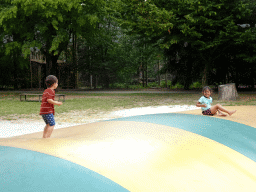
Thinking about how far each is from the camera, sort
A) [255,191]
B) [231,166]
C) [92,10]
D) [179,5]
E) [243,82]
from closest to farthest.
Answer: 1. [255,191]
2. [231,166]
3. [179,5]
4. [92,10]
5. [243,82]

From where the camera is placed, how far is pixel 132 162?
2096 mm

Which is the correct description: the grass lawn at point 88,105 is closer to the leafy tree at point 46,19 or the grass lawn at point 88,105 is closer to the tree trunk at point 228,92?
the tree trunk at point 228,92

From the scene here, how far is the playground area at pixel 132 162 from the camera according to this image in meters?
1.83

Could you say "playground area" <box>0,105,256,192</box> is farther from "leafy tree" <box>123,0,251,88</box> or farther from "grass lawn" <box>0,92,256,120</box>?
"leafy tree" <box>123,0,251,88</box>

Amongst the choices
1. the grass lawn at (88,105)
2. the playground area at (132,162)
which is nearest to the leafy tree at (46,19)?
the grass lawn at (88,105)

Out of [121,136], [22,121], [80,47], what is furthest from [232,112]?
[80,47]

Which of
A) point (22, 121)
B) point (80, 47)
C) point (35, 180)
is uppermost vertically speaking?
point (80, 47)

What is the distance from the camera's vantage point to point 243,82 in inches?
869

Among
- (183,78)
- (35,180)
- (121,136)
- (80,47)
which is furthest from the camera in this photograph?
(80,47)

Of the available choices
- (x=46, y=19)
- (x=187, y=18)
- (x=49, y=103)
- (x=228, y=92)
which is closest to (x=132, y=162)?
(x=49, y=103)

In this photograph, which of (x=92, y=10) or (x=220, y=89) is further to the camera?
(x=92, y=10)

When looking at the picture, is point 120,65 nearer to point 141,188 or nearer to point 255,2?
point 255,2

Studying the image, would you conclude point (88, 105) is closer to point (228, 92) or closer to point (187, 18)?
point (187, 18)

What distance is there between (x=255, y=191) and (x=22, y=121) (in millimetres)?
6983
